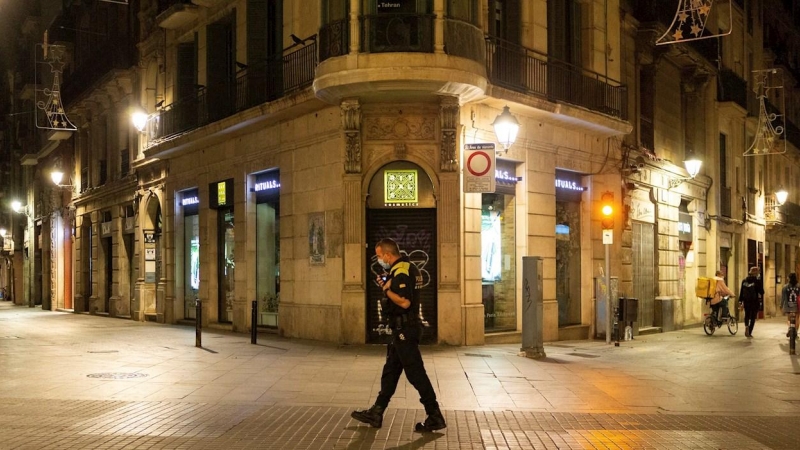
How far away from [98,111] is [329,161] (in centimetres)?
1801

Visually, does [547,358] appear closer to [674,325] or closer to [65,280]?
[674,325]

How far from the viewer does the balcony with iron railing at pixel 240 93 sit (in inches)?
706

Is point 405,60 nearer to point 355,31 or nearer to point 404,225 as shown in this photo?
point 355,31

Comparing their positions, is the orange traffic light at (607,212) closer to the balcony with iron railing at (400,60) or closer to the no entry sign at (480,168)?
the no entry sign at (480,168)

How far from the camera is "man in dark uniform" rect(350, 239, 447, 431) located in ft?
27.5

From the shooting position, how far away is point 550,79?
1917 centimetres

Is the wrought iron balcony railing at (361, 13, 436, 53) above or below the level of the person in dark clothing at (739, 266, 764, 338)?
above

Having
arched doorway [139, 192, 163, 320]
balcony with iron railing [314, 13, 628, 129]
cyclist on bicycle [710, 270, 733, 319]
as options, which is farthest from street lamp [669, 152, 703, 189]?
arched doorway [139, 192, 163, 320]

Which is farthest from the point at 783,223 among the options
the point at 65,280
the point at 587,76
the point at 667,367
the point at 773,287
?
the point at 65,280

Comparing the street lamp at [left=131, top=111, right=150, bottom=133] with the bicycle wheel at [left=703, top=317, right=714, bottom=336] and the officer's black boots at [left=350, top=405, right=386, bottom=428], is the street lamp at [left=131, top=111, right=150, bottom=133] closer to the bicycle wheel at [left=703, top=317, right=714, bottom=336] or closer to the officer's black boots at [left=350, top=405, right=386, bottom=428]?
the bicycle wheel at [left=703, top=317, right=714, bottom=336]

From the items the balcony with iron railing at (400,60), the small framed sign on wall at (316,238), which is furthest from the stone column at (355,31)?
the small framed sign on wall at (316,238)

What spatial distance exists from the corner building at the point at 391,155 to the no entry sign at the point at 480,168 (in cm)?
26

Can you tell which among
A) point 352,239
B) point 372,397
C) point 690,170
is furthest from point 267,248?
point 690,170

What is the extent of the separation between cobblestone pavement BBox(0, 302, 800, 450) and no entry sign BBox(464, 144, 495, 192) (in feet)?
10.6
